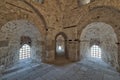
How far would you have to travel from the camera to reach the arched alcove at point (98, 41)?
16.1 feet

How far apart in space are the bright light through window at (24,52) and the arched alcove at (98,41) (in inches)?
164

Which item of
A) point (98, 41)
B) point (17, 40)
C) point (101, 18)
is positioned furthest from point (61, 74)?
point (98, 41)

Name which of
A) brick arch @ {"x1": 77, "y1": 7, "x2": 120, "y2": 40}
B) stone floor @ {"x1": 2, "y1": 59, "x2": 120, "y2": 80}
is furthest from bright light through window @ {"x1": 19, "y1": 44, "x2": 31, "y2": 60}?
brick arch @ {"x1": 77, "y1": 7, "x2": 120, "y2": 40}

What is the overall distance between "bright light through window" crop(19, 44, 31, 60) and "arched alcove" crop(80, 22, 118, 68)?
4.16 metres

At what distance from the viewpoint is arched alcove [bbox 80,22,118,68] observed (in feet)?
16.1

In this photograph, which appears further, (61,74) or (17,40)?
(17,40)

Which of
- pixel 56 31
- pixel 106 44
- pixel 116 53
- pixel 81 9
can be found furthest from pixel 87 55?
pixel 81 9

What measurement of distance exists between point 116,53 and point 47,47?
4120mm

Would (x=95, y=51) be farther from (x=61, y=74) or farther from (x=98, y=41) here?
(x=61, y=74)

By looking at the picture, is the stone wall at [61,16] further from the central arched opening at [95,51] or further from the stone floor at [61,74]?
the central arched opening at [95,51]

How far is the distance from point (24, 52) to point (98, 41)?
5862mm

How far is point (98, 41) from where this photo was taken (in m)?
6.20

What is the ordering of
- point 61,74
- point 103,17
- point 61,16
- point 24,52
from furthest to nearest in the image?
point 61,16, point 24,52, point 103,17, point 61,74

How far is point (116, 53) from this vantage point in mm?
4242
